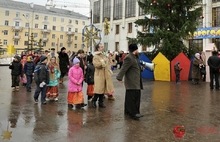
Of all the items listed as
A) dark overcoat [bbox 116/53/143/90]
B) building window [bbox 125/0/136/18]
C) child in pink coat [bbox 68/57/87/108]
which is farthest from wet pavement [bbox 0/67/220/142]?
building window [bbox 125/0/136/18]

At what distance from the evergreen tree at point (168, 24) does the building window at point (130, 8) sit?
3097cm

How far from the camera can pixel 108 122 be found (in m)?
6.07

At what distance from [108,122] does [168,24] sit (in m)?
13.2

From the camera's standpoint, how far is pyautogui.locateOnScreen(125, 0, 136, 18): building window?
48475 millimetres

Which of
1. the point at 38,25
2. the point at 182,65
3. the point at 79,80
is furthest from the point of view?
the point at 38,25

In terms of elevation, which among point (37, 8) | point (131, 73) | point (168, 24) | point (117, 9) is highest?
point (37, 8)

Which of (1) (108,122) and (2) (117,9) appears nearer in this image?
(1) (108,122)

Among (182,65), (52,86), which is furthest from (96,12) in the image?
(52,86)

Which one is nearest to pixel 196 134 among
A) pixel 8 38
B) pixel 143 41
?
pixel 143 41

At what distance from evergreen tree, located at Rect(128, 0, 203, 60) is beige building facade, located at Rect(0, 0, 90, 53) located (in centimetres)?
6176

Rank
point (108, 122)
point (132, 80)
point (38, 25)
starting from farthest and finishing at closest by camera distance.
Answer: point (38, 25), point (132, 80), point (108, 122)

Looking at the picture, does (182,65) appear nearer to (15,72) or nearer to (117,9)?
(15,72)

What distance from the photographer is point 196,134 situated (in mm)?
5199

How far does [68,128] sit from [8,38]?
82.4 metres
